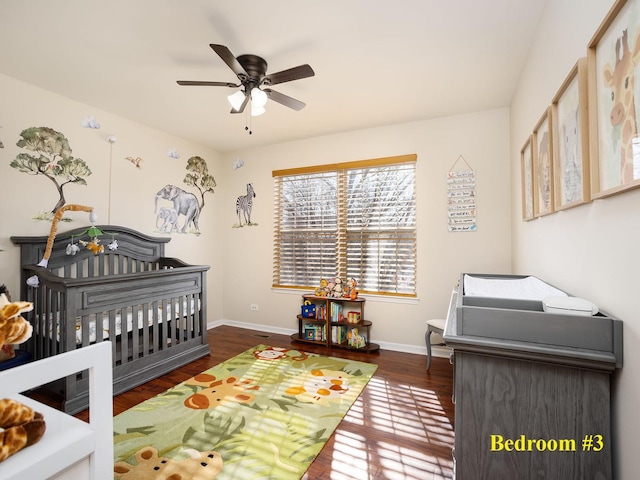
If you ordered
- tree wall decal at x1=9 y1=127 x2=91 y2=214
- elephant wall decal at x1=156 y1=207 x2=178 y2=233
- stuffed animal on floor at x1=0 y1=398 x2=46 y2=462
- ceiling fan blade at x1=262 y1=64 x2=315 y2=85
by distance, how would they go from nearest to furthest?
stuffed animal on floor at x1=0 y1=398 x2=46 y2=462, ceiling fan blade at x1=262 y1=64 x2=315 y2=85, tree wall decal at x1=9 y1=127 x2=91 y2=214, elephant wall decal at x1=156 y1=207 x2=178 y2=233

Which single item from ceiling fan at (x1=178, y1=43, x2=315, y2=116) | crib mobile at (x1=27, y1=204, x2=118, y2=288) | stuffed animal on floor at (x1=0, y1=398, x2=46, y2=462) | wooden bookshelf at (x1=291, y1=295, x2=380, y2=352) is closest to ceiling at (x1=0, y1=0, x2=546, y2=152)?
ceiling fan at (x1=178, y1=43, x2=315, y2=116)

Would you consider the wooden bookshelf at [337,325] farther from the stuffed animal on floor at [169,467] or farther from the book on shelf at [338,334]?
the stuffed animal on floor at [169,467]

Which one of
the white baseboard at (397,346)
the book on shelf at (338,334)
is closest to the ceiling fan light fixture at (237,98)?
the book on shelf at (338,334)

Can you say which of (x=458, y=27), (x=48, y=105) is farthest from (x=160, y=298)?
(x=458, y=27)

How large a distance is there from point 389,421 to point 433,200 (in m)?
2.21

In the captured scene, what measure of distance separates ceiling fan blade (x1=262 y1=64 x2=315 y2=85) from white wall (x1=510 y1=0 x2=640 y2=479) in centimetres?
131

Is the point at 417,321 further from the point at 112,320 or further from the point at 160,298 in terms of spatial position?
the point at 112,320

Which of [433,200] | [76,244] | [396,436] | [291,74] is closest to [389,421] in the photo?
[396,436]

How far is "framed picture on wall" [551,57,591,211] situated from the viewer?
1.11 m

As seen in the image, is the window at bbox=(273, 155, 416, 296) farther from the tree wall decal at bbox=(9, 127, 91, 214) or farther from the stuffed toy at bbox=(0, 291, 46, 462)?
the stuffed toy at bbox=(0, 291, 46, 462)

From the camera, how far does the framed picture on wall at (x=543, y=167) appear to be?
1538mm

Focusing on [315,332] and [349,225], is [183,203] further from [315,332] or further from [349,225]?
[315,332]

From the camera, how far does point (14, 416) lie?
734mm

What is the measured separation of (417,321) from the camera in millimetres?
3305
